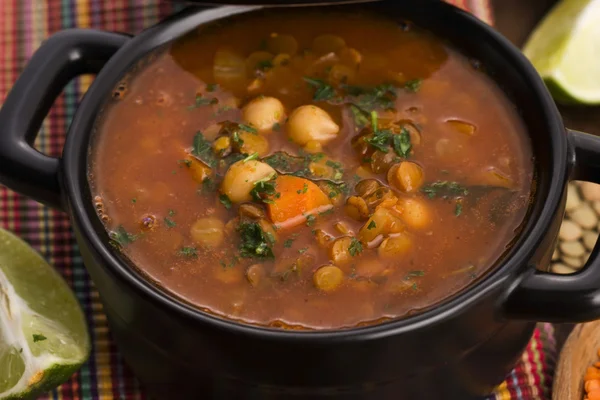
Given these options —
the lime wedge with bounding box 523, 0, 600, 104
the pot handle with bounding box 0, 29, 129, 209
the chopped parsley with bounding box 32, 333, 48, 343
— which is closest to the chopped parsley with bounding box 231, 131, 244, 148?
the pot handle with bounding box 0, 29, 129, 209

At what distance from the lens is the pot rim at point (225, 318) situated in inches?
76.5

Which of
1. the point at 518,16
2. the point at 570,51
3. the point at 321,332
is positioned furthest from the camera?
the point at 518,16

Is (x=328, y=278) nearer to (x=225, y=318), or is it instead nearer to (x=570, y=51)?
(x=225, y=318)

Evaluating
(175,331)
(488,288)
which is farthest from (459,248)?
(175,331)

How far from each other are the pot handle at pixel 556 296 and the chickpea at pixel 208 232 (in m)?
0.72

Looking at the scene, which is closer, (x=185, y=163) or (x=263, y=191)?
(x=263, y=191)

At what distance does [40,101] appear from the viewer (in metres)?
2.41

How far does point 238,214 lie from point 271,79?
1.79 feet

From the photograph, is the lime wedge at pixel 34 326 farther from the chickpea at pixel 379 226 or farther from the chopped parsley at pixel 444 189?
the chopped parsley at pixel 444 189

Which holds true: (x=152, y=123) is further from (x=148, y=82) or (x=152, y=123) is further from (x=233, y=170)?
(x=233, y=170)

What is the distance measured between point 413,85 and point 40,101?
3.47 feet

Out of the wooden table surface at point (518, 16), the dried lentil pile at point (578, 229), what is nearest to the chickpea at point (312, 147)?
the dried lentil pile at point (578, 229)

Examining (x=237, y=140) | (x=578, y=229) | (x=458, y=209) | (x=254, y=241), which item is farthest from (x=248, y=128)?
(x=578, y=229)

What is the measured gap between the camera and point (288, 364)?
1.97 metres
